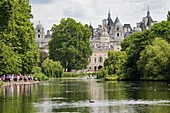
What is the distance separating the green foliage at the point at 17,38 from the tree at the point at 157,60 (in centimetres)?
1539

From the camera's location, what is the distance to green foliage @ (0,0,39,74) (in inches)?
2005

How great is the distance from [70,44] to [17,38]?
75.4 metres

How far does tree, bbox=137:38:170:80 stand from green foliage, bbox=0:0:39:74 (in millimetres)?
15394

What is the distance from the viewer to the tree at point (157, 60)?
3164 inches

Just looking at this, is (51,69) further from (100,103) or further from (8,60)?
(100,103)

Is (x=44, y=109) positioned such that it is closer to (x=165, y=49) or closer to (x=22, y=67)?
(x=22, y=67)

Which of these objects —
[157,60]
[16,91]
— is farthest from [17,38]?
[157,60]

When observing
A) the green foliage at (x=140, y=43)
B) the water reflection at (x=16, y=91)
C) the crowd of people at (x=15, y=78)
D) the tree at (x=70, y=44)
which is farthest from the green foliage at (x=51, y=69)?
the water reflection at (x=16, y=91)

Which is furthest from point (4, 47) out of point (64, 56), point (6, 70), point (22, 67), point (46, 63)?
point (64, 56)

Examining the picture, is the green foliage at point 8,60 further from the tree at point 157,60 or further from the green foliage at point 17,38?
the tree at point 157,60

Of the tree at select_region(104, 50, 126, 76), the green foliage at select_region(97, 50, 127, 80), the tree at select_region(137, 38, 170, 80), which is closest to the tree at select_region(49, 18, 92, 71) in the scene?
the green foliage at select_region(97, 50, 127, 80)

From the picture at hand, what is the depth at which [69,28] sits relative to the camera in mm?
144500

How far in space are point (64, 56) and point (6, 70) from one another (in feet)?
255

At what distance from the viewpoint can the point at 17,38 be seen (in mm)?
67188
